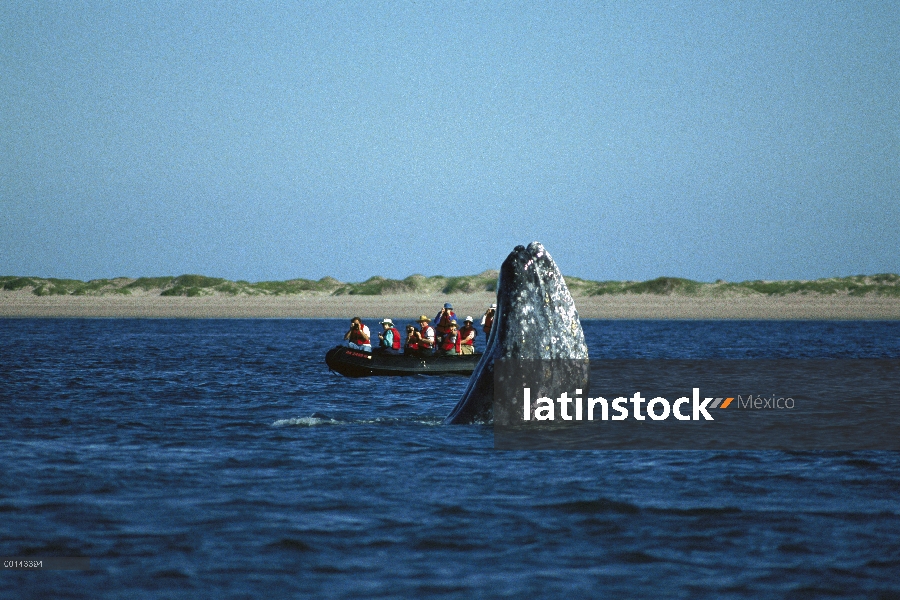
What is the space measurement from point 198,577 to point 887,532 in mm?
4855

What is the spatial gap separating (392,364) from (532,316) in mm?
15050

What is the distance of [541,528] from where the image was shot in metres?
7.69

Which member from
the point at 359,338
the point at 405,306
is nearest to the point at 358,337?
the point at 359,338

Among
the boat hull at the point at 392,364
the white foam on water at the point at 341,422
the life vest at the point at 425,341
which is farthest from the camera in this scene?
the life vest at the point at 425,341

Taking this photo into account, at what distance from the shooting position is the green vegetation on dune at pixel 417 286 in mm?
92938

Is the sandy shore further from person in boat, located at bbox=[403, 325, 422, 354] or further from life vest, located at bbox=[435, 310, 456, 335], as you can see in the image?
person in boat, located at bbox=[403, 325, 422, 354]

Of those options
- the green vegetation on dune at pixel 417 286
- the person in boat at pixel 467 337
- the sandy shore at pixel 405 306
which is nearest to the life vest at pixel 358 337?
the person in boat at pixel 467 337

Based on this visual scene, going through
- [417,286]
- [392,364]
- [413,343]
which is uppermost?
[417,286]

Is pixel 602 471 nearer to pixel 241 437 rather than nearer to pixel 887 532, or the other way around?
pixel 887 532

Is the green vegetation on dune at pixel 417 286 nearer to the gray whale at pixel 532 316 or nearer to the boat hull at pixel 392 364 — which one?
the boat hull at pixel 392 364

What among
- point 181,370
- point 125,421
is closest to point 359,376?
point 181,370

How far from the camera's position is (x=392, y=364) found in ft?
83.3

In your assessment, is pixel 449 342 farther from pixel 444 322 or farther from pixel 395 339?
pixel 395 339

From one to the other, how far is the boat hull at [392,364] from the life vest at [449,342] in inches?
21.9
